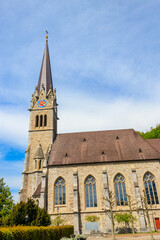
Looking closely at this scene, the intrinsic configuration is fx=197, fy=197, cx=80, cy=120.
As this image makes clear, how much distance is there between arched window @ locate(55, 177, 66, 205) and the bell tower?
3519 millimetres

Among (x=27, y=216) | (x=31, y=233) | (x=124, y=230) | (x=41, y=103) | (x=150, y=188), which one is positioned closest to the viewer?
(x=31, y=233)

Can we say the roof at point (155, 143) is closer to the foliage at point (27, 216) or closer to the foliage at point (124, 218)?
the foliage at point (124, 218)

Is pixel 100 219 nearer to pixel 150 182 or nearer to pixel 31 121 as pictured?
Answer: pixel 150 182

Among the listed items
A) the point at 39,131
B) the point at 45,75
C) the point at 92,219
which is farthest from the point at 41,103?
the point at 92,219

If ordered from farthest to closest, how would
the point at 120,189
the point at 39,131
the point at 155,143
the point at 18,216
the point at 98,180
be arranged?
the point at 39,131 → the point at 155,143 → the point at 98,180 → the point at 120,189 → the point at 18,216

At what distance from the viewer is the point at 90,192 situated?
28.8 m

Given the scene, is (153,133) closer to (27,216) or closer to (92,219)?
(92,219)

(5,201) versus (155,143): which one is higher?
(155,143)

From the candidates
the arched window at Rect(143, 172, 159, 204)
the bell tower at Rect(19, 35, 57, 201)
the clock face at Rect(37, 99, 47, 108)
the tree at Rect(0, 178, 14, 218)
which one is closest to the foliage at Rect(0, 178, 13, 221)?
the tree at Rect(0, 178, 14, 218)

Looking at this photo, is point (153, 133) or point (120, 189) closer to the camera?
point (120, 189)

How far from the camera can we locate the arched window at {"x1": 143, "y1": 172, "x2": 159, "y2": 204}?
27.7 metres

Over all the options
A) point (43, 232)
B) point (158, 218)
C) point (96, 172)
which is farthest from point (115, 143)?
point (43, 232)

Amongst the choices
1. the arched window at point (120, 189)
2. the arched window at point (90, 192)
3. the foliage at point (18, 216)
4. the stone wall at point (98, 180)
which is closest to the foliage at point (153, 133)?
the stone wall at point (98, 180)

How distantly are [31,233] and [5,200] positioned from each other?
3102 centimetres
